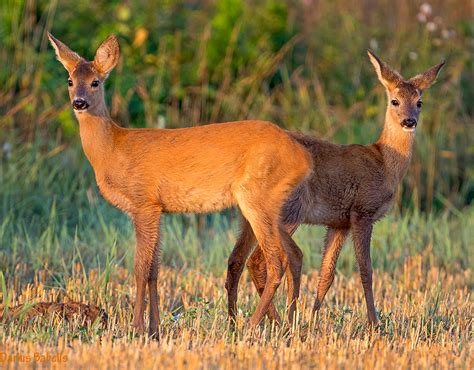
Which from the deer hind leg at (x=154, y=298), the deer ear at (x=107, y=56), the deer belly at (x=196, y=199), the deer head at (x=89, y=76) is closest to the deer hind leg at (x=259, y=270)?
the deer belly at (x=196, y=199)

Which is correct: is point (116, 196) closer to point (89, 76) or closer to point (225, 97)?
point (89, 76)

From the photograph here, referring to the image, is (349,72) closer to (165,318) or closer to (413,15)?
(413,15)

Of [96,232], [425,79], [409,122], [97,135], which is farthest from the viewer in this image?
[96,232]

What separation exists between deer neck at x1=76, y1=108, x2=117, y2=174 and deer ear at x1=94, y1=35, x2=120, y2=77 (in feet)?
1.39

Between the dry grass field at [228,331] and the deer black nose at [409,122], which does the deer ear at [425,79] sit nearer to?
the deer black nose at [409,122]

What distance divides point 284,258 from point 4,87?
695cm

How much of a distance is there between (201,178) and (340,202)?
4.26 ft

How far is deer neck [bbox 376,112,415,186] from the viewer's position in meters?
8.61

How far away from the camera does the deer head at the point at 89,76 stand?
7996 mm

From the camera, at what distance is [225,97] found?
14.1 metres

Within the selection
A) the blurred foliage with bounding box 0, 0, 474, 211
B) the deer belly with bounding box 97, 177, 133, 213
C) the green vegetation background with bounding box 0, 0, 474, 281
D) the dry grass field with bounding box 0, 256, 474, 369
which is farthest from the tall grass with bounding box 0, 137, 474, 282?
the deer belly with bounding box 97, 177, 133, 213

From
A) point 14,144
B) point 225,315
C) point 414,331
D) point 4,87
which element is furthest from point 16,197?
point 414,331

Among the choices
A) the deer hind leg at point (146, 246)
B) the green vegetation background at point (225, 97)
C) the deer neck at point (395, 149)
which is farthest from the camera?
the green vegetation background at point (225, 97)

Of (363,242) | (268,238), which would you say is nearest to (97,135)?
(268,238)
